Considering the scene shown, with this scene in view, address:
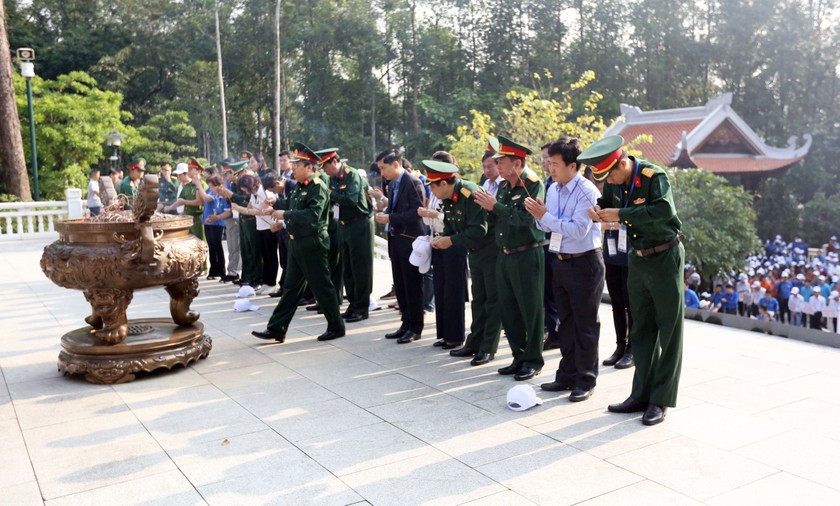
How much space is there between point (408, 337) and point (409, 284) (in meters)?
0.46

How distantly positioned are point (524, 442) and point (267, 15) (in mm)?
31238

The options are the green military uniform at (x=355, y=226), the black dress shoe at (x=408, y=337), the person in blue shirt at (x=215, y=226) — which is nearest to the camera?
the black dress shoe at (x=408, y=337)

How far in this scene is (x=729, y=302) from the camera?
13984mm

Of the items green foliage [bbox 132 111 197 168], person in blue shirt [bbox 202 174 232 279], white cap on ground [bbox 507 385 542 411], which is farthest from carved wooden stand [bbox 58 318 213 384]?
green foliage [bbox 132 111 197 168]

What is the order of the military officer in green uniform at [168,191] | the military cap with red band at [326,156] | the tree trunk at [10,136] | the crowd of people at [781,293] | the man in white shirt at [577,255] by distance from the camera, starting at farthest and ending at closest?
the tree trunk at [10,136]
the crowd of people at [781,293]
the military officer in green uniform at [168,191]
the military cap with red band at [326,156]
the man in white shirt at [577,255]

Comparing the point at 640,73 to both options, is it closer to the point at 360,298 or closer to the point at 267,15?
the point at 267,15

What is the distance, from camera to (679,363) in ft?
13.9

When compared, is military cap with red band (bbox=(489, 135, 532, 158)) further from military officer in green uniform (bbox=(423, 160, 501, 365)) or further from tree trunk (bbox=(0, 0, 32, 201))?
tree trunk (bbox=(0, 0, 32, 201))

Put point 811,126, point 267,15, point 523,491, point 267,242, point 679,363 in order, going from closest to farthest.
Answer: point 523,491 → point 679,363 → point 267,242 → point 811,126 → point 267,15

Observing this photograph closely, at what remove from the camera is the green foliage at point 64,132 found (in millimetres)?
21312

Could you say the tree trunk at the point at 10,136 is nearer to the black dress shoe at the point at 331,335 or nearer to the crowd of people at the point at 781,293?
the black dress shoe at the point at 331,335

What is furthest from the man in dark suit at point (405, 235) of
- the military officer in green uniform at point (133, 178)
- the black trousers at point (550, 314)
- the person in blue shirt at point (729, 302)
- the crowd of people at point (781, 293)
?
the person in blue shirt at point (729, 302)

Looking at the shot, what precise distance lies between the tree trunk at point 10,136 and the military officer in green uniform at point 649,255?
1698 centimetres

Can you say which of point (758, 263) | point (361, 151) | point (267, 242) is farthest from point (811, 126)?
point (267, 242)
